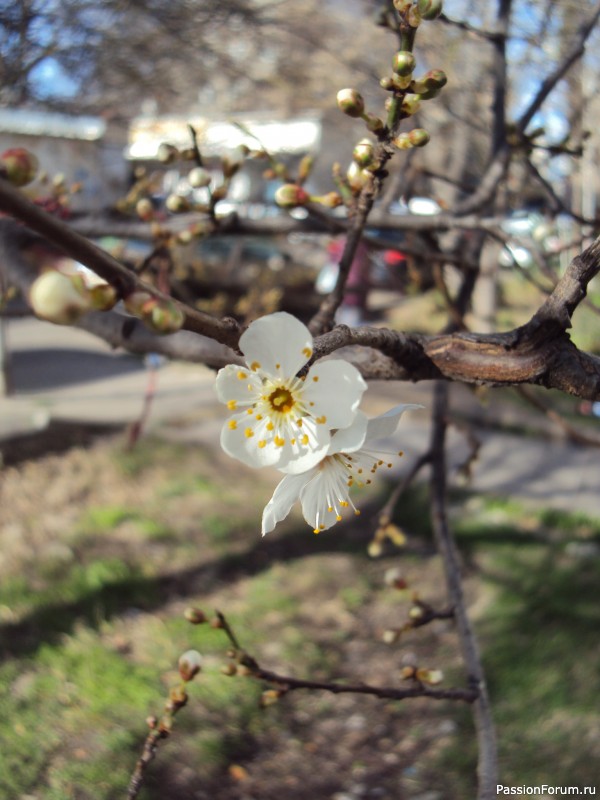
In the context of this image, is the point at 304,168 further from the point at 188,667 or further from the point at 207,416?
the point at 207,416

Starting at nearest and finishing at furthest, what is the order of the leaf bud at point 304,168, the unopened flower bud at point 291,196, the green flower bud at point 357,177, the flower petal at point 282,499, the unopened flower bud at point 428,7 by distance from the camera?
the flower petal at point 282,499 → the unopened flower bud at point 428,7 → the green flower bud at point 357,177 → the unopened flower bud at point 291,196 → the leaf bud at point 304,168

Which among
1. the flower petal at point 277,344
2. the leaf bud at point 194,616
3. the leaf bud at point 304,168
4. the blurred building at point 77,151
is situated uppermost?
the blurred building at point 77,151

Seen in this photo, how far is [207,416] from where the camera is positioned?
693 cm

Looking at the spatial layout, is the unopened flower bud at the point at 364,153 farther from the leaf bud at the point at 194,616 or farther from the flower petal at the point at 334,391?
the leaf bud at the point at 194,616

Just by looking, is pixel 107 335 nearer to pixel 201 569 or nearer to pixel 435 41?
pixel 201 569

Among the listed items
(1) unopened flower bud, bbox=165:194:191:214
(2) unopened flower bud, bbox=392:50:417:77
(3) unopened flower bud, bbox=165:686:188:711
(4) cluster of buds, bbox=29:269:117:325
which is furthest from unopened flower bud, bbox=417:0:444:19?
(3) unopened flower bud, bbox=165:686:188:711

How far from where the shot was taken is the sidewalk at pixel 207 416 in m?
5.86

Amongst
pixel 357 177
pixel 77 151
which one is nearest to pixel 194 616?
pixel 357 177

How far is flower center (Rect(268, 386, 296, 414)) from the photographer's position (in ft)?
3.29

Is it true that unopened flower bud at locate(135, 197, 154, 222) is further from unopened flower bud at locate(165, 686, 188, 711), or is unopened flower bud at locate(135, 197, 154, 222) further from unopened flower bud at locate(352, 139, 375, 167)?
unopened flower bud at locate(165, 686, 188, 711)

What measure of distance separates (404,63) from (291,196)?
500mm

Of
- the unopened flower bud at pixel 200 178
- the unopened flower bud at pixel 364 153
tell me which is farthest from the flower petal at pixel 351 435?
the unopened flower bud at pixel 200 178

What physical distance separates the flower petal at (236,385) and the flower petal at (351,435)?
13cm

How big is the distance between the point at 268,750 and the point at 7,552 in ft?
6.37
